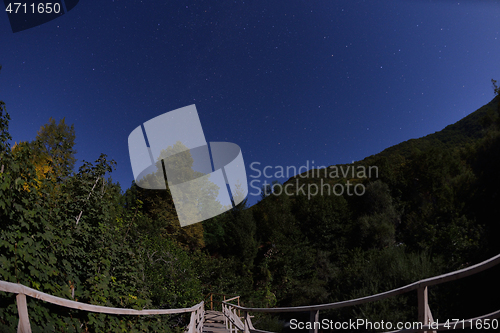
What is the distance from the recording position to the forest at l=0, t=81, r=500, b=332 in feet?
7.28

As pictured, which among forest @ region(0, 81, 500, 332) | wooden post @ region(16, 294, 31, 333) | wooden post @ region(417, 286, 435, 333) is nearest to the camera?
wooden post @ region(16, 294, 31, 333)

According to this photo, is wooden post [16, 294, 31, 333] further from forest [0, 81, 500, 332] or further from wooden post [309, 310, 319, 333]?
wooden post [309, 310, 319, 333]

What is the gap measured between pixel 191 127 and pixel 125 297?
15.2m

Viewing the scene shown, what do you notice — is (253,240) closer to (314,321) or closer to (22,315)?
(314,321)

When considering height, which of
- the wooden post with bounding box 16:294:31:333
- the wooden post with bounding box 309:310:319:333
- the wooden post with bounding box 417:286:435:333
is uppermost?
the wooden post with bounding box 16:294:31:333

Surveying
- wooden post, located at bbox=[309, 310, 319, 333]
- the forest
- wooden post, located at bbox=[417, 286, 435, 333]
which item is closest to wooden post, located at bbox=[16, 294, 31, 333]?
the forest

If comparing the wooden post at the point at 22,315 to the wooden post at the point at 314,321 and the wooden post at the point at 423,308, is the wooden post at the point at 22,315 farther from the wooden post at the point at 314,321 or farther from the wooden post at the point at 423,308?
the wooden post at the point at 423,308

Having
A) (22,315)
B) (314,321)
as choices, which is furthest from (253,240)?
(22,315)

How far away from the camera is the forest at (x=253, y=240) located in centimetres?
222

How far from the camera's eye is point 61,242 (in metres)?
2.62

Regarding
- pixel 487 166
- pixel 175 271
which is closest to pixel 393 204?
pixel 487 166

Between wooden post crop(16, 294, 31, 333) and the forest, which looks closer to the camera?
wooden post crop(16, 294, 31, 333)

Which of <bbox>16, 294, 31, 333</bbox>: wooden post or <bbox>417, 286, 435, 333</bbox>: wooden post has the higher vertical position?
<bbox>16, 294, 31, 333</bbox>: wooden post

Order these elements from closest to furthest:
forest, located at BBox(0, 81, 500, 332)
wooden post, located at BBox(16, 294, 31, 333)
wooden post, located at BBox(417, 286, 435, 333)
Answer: wooden post, located at BBox(16, 294, 31, 333)
wooden post, located at BBox(417, 286, 435, 333)
forest, located at BBox(0, 81, 500, 332)
